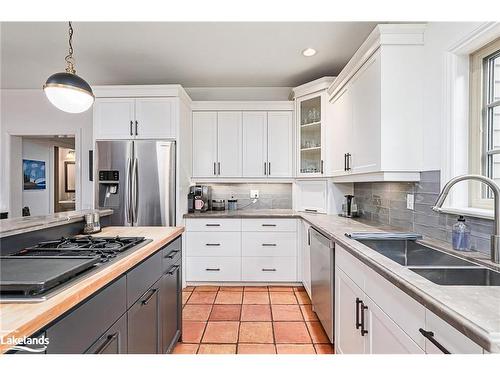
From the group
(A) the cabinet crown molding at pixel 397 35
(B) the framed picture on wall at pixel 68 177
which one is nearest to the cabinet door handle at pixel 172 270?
(A) the cabinet crown molding at pixel 397 35

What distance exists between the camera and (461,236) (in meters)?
1.51

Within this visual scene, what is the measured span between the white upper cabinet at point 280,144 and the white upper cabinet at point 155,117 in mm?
1269

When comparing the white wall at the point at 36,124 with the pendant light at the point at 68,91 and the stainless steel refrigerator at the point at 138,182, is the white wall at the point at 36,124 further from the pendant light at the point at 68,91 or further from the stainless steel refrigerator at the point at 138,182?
the pendant light at the point at 68,91

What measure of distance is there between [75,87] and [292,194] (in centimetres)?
295

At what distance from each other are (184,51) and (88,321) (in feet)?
9.03

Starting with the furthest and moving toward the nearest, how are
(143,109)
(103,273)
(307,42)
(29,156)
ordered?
(29,156), (143,109), (307,42), (103,273)

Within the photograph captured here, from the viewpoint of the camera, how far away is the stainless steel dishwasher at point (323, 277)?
2.05 m

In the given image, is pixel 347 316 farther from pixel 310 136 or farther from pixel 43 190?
pixel 43 190

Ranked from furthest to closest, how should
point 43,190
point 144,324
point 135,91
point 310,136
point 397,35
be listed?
point 43,190 < point 310,136 < point 135,91 < point 397,35 < point 144,324

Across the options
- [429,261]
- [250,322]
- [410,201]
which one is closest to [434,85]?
[410,201]

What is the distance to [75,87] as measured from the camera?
1791 mm
